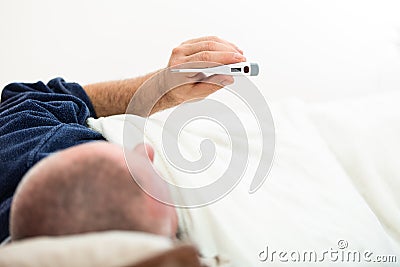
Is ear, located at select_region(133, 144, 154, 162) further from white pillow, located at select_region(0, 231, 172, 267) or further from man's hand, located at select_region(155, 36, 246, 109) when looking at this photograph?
man's hand, located at select_region(155, 36, 246, 109)

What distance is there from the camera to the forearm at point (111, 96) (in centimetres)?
112

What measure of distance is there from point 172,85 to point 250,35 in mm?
353

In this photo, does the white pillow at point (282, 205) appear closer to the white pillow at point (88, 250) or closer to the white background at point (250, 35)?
the white pillow at point (88, 250)

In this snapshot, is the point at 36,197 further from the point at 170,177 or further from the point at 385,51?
the point at 385,51

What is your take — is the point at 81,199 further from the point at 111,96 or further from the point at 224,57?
the point at 111,96

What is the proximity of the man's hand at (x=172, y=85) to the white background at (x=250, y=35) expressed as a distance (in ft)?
0.78

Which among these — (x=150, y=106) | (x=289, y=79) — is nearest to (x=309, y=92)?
(x=289, y=79)

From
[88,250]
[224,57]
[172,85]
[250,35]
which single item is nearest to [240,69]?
[224,57]

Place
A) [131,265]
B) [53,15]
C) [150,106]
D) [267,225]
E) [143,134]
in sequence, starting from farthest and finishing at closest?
1. [53,15]
2. [150,106]
3. [143,134]
4. [267,225]
5. [131,265]

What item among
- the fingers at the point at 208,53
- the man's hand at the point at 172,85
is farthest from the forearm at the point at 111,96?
the fingers at the point at 208,53

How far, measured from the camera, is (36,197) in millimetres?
497

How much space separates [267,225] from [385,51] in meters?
0.81

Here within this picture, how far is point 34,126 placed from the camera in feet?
2.85

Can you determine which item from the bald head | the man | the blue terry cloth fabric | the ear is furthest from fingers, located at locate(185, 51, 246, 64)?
the bald head
